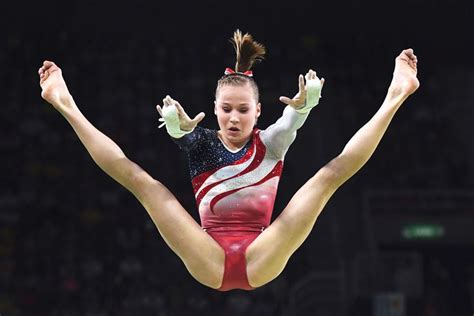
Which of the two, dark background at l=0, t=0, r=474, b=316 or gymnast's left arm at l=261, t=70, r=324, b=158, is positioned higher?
dark background at l=0, t=0, r=474, b=316

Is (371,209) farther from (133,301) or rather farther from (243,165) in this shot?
(243,165)

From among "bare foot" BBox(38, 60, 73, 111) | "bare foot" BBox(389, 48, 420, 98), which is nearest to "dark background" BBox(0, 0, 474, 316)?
"bare foot" BBox(389, 48, 420, 98)

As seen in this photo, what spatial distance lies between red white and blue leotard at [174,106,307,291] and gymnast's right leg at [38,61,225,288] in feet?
0.54

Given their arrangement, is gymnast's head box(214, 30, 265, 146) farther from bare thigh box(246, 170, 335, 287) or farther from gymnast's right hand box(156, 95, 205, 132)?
bare thigh box(246, 170, 335, 287)

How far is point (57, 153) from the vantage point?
10250mm

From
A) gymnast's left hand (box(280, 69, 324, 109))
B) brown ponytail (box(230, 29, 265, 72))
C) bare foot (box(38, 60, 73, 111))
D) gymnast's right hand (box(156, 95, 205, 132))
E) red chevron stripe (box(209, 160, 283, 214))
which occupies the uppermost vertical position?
brown ponytail (box(230, 29, 265, 72))

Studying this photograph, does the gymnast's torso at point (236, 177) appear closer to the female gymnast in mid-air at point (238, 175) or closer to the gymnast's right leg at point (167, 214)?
the female gymnast in mid-air at point (238, 175)

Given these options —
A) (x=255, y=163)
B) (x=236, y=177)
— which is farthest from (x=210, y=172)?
(x=255, y=163)

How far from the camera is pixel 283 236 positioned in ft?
13.9

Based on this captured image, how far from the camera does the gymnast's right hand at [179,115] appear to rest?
13.5ft

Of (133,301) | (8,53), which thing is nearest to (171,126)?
(133,301)

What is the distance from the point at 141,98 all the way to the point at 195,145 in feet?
21.9

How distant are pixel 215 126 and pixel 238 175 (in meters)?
5.95

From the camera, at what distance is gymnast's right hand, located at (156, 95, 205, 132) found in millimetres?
4125
